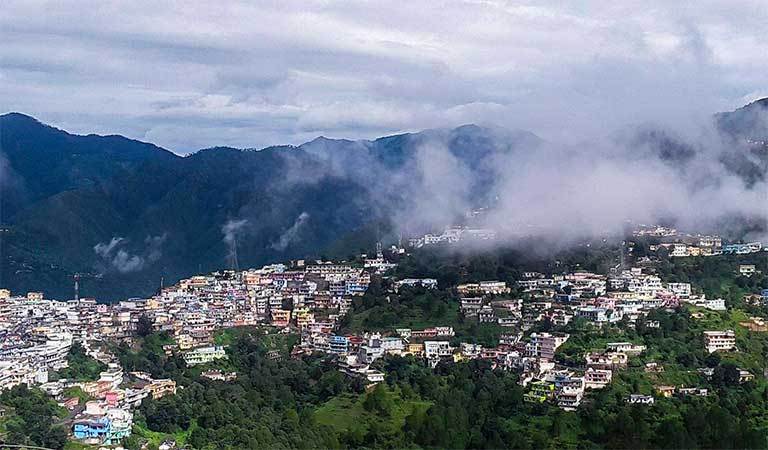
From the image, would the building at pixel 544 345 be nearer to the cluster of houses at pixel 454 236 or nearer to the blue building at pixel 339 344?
the blue building at pixel 339 344

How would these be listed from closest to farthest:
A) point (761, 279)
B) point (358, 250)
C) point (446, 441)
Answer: point (446, 441) → point (761, 279) → point (358, 250)

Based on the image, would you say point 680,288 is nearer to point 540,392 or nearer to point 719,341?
point 719,341

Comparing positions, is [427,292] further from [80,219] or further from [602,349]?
[80,219]

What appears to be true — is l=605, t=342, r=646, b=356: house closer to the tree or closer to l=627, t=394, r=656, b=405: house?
l=627, t=394, r=656, b=405: house

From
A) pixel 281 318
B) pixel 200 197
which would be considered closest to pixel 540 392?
pixel 281 318

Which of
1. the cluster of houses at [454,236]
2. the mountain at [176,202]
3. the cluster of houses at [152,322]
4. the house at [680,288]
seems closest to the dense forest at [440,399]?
the house at [680,288]

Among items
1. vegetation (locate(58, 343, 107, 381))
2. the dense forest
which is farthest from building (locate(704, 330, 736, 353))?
vegetation (locate(58, 343, 107, 381))

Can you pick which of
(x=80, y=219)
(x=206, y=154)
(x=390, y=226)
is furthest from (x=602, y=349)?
(x=206, y=154)

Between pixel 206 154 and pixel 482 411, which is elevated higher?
pixel 206 154
